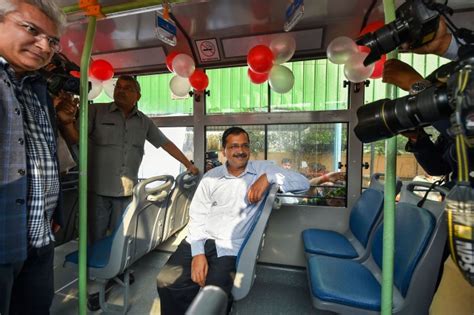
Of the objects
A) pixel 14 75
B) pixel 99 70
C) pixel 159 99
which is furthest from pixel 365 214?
pixel 99 70

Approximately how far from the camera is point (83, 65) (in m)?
1.21

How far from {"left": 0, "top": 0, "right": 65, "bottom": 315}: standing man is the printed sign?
1.65m

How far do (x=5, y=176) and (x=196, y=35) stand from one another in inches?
80.7

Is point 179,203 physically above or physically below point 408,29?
below

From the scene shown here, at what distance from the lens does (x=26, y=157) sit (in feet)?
2.82

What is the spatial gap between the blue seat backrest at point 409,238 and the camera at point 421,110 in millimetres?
846

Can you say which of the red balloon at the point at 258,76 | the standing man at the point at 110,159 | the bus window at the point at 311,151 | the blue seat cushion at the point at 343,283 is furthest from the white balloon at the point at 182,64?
the blue seat cushion at the point at 343,283

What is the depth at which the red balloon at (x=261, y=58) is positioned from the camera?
1932mm

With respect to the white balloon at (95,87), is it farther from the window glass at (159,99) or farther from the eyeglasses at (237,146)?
the eyeglasses at (237,146)

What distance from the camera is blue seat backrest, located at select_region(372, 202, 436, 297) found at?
1190 millimetres

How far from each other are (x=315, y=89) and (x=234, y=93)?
2.77 feet

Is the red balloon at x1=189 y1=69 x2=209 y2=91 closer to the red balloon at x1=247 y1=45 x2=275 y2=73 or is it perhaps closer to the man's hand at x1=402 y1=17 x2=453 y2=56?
the red balloon at x1=247 y1=45 x2=275 y2=73

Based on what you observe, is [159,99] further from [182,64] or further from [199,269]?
[199,269]

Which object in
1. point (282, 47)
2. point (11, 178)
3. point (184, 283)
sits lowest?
point (184, 283)
